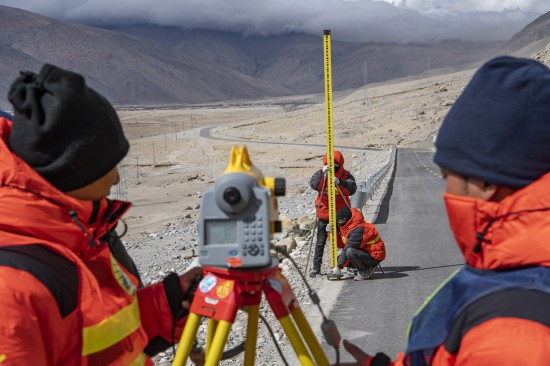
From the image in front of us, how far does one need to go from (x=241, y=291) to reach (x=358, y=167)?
2888 centimetres

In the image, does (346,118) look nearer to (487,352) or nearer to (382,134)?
(382,134)

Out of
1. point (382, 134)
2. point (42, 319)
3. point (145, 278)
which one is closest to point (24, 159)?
point (42, 319)

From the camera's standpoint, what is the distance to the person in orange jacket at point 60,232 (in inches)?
65.3

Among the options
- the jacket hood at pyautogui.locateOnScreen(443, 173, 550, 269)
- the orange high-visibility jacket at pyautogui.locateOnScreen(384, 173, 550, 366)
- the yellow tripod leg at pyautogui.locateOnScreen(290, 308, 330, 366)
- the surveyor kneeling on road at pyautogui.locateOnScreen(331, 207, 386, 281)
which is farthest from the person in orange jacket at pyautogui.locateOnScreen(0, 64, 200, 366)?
the surveyor kneeling on road at pyautogui.locateOnScreen(331, 207, 386, 281)

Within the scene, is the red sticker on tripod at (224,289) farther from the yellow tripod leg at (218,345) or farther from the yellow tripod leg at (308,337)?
the yellow tripod leg at (308,337)

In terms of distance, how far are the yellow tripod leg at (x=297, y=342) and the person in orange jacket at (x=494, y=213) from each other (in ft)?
1.81

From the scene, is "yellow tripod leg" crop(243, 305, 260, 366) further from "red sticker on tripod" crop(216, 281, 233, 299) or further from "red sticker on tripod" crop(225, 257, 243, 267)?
"red sticker on tripod" crop(225, 257, 243, 267)

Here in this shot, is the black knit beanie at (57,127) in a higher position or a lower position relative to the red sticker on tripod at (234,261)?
higher

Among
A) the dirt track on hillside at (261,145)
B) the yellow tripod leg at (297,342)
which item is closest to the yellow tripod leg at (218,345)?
the yellow tripod leg at (297,342)

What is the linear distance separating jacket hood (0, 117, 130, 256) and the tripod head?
1.21 feet

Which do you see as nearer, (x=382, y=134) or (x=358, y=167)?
(x=358, y=167)

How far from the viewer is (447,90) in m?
65.4

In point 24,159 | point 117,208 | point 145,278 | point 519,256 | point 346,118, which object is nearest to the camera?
point 519,256

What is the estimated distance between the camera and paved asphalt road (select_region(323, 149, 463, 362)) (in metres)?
5.36
